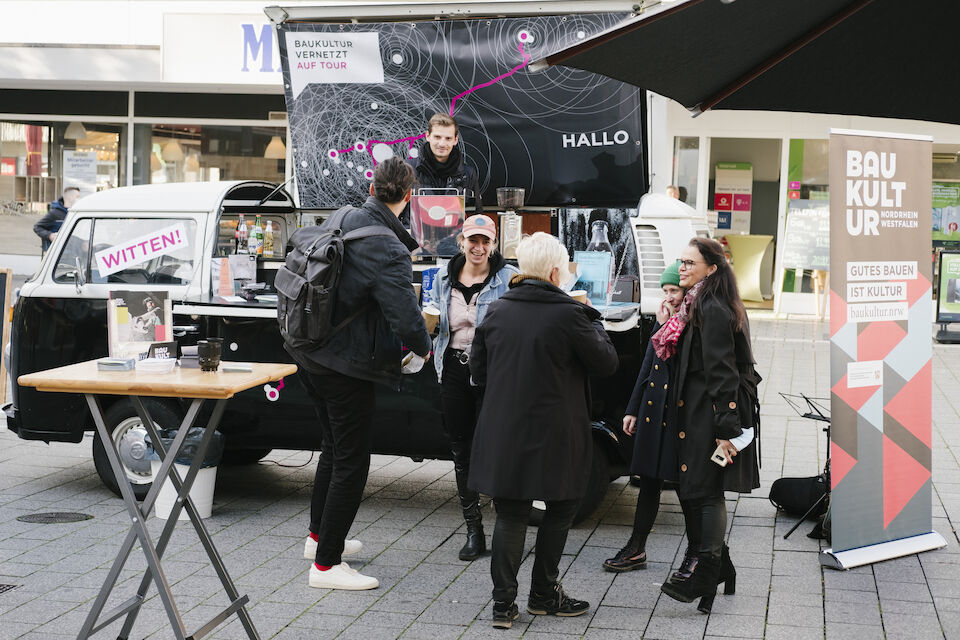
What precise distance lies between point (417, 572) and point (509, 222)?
217 cm

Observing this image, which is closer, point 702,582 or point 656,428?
point 702,582

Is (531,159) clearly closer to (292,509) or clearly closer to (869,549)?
(292,509)

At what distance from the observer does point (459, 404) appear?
5.54 metres

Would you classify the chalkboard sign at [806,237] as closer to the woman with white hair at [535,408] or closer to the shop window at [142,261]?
the shop window at [142,261]

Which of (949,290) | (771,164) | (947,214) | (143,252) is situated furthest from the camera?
(771,164)

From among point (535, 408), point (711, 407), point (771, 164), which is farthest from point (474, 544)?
point (771, 164)

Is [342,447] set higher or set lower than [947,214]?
lower

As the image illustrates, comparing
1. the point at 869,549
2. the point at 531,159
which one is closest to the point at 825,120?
the point at 531,159

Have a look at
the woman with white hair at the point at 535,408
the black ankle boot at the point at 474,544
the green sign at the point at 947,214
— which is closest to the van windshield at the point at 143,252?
the black ankle boot at the point at 474,544

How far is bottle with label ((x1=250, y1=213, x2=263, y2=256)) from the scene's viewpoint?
7.09 metres

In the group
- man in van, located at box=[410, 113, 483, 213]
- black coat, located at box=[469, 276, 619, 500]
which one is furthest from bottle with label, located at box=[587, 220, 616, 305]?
black coat, located at box=[469, 276, 619, 500]

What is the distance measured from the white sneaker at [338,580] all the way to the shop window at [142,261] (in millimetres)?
2315

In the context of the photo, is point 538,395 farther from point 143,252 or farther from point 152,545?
point 143,252

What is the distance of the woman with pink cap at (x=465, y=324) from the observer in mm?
5512
